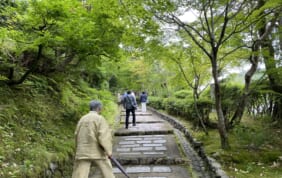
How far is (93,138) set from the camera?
405cm

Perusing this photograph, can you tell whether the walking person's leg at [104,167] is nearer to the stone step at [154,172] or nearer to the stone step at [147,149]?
the stone step at [154,172]

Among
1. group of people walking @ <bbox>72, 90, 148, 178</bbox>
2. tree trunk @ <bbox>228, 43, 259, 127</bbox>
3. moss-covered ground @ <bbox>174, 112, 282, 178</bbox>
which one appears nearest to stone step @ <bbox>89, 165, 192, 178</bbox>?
moss-covered ground @ <bbox>174, 112, 282, 178</bbox>

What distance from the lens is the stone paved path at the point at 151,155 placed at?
18.9ft

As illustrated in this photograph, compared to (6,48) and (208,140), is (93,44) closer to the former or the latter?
(6,48)

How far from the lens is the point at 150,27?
258 inches

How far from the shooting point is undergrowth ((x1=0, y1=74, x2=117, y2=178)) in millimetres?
4232

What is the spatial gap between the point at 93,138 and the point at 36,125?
7.51 feet

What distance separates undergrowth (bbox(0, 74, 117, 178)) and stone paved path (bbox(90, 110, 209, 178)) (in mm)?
1213

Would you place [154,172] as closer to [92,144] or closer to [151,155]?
[151,155]

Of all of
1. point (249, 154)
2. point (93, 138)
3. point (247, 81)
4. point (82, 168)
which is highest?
point (247, 81)

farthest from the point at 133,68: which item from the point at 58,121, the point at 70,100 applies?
the point at 58,121

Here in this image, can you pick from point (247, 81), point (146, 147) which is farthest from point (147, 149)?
point (247, 81)

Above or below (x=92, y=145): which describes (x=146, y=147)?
below

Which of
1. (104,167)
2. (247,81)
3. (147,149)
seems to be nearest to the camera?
(104,167)
